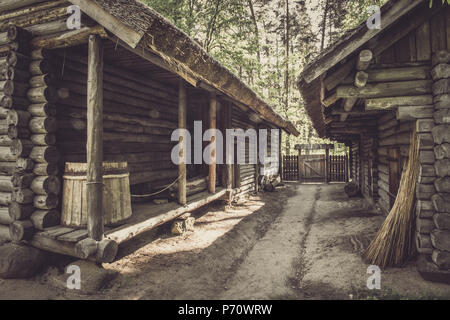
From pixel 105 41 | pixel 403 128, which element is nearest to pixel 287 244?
pixel 403 128

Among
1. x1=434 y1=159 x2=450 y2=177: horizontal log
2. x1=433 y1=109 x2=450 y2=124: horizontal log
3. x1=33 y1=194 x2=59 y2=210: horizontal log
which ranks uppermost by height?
x1=433 y1=109 x2=450 y2=124: horizontal log

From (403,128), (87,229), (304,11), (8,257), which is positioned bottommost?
(8,257)

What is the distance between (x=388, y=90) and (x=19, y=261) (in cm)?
540

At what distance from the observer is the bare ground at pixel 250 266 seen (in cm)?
315

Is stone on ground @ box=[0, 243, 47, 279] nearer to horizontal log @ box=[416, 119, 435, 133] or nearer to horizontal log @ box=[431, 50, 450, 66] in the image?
horizontal log @ box=[416, 119, 435, 133]

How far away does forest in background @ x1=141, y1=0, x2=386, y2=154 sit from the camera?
13570 mm

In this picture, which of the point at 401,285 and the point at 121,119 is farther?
the point at 121,119

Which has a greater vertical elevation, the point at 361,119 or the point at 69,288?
the point at 361,119

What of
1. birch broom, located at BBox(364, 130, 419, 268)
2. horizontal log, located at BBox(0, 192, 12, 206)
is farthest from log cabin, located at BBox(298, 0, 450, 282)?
horizontal log, located at BBox(0, 192, 12, 206)

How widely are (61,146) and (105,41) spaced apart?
1.64 metres

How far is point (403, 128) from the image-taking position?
459 cm

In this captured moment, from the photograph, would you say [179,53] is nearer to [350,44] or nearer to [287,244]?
[350,44]

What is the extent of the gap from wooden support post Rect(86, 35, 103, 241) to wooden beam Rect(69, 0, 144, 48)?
409 millimetres

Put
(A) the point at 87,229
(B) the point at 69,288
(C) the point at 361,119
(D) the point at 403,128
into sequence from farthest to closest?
(C) the point at 361,119 → (D) the point at 403,128 → (A) the point at 87,229 → (B) the point at 69,288
